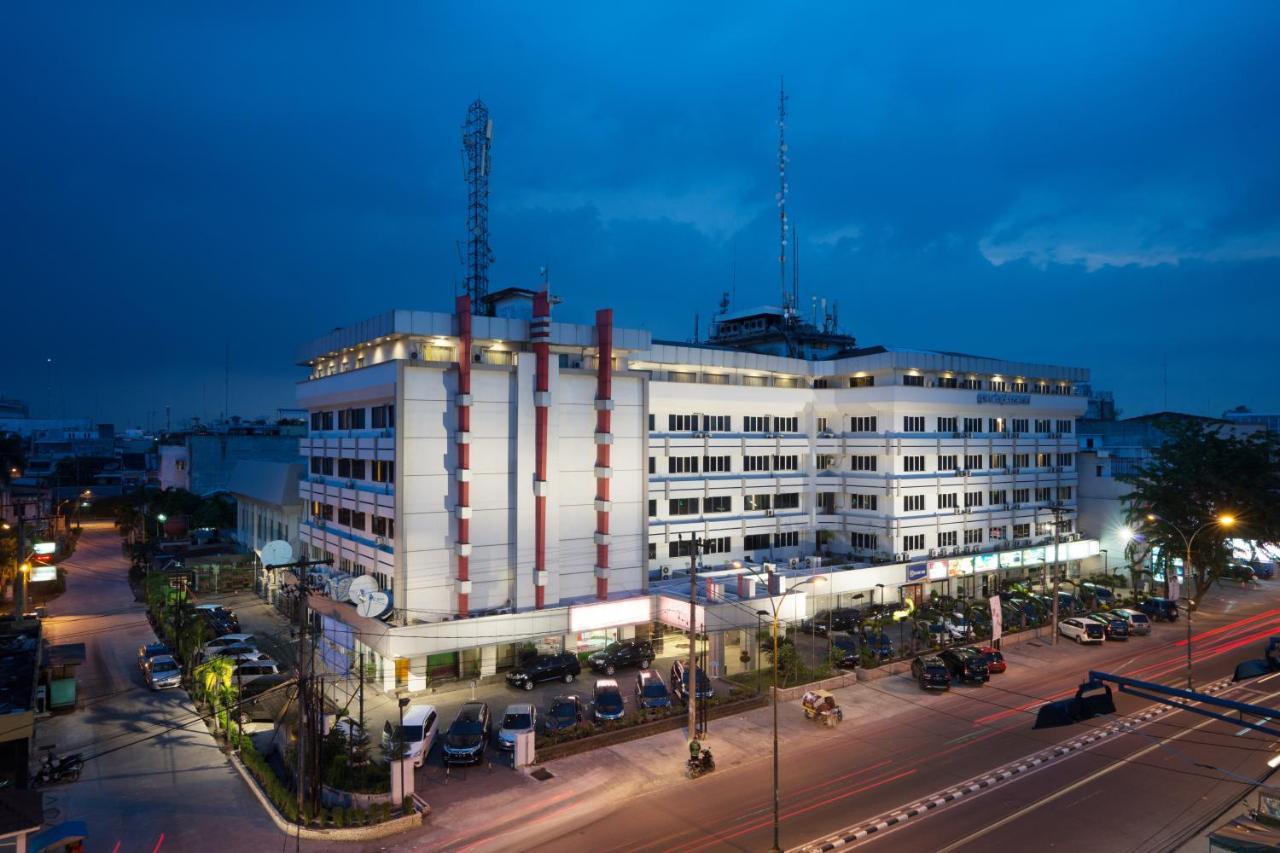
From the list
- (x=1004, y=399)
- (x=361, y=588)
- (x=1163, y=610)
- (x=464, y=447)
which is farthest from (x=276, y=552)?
(x=1163, y=610)

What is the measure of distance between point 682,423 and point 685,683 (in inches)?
864

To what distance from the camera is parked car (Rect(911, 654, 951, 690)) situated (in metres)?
39.5

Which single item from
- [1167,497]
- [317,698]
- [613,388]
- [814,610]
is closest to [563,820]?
[317,698]

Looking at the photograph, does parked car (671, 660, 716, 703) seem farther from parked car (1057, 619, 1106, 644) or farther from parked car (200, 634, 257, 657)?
parked car (1057, 619, 1106, 644)

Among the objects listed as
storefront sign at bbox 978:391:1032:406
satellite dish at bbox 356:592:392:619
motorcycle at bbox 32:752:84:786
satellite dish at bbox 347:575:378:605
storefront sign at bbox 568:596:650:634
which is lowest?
motorcycle at bbox 32:752:84:786

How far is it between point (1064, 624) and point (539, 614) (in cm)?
3630

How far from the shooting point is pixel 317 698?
1103 inches

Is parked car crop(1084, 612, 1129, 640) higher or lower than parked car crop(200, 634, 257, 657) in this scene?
lower

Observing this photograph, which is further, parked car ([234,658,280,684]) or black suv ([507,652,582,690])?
parked car ([234,658,280,684])

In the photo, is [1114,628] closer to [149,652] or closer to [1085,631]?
[1085,631]

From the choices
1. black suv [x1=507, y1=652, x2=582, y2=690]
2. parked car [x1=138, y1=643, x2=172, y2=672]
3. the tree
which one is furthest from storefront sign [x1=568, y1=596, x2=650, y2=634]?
the tree

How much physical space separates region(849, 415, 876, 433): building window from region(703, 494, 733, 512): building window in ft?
43.0

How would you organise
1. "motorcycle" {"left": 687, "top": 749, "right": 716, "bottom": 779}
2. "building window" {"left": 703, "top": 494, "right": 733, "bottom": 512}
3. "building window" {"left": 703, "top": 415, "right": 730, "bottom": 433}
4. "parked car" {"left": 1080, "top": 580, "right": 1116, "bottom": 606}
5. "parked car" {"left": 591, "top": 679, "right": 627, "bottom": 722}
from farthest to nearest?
"parked car" {"left": 1080, "top": 580, "right": 1116, "bottom": 606}, "building window" {"left": 703, "top": 415, "right": 730, "bottom": 433}, "building window" {"left": 703, "top": 494, "right": 733, "bottom": 512}, "parked car" {"left": 591, "top": 679, "right": 627, "bottom": 722}, "motorcycle" {"left": 687, "top": 749, "right": 716, "bottom": 779}

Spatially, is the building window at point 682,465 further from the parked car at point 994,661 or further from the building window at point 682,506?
the parked car at point 994,661
